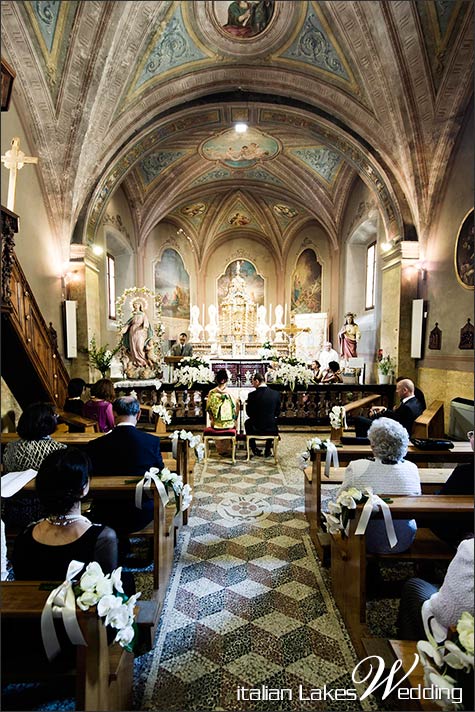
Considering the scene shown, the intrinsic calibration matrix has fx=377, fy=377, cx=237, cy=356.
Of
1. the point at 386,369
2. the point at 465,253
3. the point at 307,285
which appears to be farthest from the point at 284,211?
the point at 465,253

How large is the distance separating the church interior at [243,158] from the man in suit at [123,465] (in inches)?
24.6

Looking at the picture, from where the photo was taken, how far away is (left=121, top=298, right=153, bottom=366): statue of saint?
8359mm

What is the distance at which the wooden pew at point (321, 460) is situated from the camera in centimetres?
346

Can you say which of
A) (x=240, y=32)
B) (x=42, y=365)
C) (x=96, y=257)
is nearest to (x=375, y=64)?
(x=240, y=32)

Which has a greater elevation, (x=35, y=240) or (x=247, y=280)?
(x=247, y=280)

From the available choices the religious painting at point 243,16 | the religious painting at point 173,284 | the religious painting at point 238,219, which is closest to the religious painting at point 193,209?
the religious painting at point 238,219

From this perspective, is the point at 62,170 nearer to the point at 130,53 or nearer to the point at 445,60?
the point at 130,53

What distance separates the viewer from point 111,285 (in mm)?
12617

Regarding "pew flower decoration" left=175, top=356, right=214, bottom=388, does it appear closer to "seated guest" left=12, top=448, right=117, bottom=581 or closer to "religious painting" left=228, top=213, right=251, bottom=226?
"seated guest" left=12, top=448, right=117, bottom=581

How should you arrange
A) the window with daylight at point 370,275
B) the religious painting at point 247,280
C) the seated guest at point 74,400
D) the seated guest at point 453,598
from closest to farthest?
the seated guest at point 453,598 < the seated guest at point 74,400 < the window with daylight at point 370,275 < the religious painting at point 247,280

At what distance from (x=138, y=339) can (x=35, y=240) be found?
113 inches

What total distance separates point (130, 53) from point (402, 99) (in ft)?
17.9

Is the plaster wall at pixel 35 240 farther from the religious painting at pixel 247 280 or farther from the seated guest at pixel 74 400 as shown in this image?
the religious painting at pixel 247 280

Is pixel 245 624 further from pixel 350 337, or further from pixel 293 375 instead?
pixel 350 337
